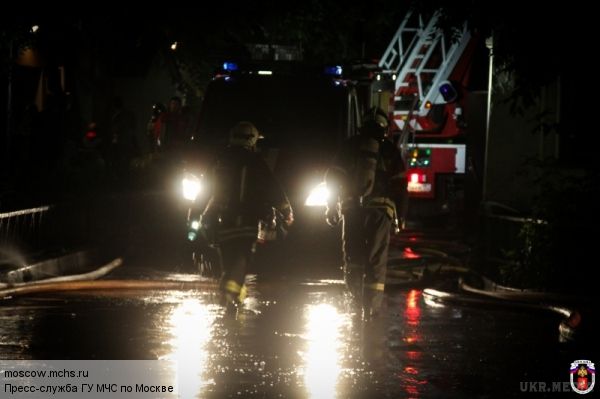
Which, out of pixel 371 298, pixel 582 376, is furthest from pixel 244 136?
pixel 582 376

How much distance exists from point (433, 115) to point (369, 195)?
48.0 feet

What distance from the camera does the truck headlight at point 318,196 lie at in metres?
16.0

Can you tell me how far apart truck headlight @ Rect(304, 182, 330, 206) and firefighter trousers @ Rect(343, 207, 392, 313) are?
164 inches

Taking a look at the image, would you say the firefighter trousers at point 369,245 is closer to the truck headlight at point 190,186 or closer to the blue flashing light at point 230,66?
the truck headlight at point 190,186

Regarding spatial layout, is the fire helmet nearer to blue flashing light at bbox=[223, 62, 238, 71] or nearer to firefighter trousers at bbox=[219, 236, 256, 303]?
firefighter trousers at bbox=[219, 236, 256, 303]

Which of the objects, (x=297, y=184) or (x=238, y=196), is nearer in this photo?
(x=238, y=196)

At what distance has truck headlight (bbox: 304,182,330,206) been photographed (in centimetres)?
1602

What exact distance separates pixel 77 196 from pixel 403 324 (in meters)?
7.83

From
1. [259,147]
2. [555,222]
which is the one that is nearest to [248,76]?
[259,147]

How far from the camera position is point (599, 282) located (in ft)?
44.6

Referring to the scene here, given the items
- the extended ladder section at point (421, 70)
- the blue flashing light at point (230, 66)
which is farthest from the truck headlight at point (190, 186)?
the extended ladder section at point (421, 70)

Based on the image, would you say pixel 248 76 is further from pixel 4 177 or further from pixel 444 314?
pixel 444 314

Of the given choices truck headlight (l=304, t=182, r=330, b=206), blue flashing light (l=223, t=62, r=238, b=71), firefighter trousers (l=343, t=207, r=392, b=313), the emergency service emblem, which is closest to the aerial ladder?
blue flashing light (l=223, t=62, r=238, b=71)

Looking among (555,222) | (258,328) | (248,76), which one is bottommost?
(258,328)
